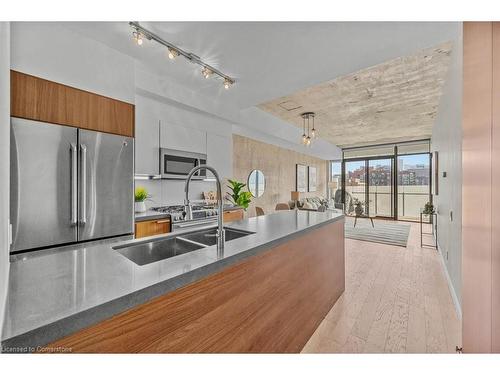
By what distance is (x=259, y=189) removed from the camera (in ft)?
19.8

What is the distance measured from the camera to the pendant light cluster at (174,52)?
2.01 m

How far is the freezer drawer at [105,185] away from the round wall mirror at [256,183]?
11.5ft

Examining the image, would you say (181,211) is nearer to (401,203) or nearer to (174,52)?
(174,52)

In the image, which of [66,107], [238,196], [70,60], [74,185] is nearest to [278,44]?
[70,60]

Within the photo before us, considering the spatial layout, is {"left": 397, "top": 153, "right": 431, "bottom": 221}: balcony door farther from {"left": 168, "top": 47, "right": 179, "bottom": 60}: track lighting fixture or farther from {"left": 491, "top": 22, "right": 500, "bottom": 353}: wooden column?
{"left": 168, "top": 47, "right": 179, "bottom": 60}: track lighting fixture

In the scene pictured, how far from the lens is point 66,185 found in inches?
76.5

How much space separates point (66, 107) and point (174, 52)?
1.12 meters

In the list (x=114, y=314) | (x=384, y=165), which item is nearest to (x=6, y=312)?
(x=114, y=314)

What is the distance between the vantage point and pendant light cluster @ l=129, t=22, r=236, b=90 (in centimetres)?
201

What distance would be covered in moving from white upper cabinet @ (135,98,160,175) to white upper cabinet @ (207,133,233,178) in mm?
981

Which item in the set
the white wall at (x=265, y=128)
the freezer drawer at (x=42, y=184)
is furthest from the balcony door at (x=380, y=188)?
the freezer drawer at (x=42, y=184)

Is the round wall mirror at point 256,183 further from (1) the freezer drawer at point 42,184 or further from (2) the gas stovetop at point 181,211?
(1) the freezer drawer at point 42,184
